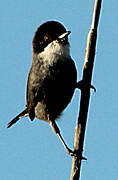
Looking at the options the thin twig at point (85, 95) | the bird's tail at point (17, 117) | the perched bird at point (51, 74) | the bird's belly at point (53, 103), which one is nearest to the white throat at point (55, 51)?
the perched bird at point (51, 74)

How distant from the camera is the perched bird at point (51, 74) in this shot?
18.0ft

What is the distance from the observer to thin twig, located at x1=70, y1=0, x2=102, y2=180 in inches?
105

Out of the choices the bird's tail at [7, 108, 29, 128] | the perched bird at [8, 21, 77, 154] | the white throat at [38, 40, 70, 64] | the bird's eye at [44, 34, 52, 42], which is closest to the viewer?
the white throat at [38, 40, 70, 64]

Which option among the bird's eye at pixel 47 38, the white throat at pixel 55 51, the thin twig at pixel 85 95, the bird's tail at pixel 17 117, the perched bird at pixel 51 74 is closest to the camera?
the thin twig at pixel 85 95

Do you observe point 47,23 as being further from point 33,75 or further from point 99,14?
point 99,14

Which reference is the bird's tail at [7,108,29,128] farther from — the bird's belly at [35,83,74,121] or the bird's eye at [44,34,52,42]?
the bird's eye at [44,34,52,42]

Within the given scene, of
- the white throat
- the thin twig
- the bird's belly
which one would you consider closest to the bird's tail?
the bird's belly

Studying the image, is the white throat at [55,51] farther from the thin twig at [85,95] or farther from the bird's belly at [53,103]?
the thin twig at [85,95]

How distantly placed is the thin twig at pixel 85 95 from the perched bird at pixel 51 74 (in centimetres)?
214

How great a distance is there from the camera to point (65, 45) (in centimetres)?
532

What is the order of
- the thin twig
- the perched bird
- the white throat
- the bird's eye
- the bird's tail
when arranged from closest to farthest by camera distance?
the thin twig → the white throat → the perched bird → the bird's eye → the bird's tail

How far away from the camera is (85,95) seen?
3.00m

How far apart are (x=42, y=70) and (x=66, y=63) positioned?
0.35 meters

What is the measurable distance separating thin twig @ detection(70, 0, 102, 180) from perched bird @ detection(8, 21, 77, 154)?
7.02 feet
